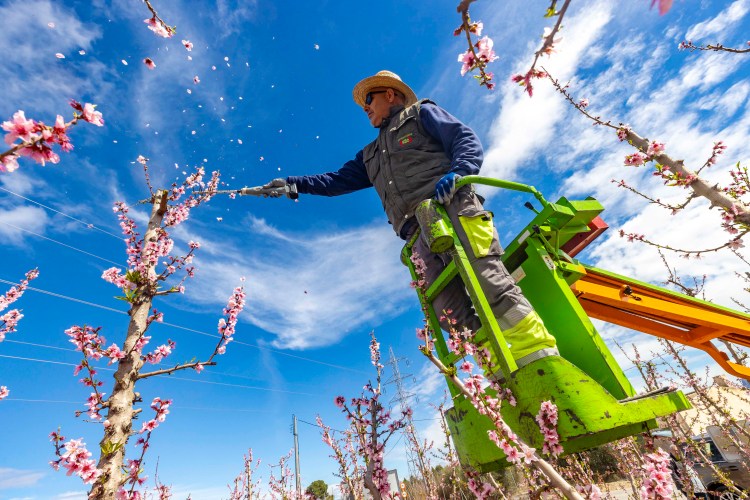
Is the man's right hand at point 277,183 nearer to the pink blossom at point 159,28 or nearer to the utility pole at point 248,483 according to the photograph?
the pink blossom at point 159,28

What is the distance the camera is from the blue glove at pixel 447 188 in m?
2.48

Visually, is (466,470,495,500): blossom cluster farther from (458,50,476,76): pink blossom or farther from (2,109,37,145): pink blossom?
(2,109,37,145): pink blossom

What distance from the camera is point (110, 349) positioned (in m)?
3.03

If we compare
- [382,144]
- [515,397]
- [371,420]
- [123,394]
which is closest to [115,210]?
[123,394]

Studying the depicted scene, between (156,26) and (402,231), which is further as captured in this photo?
(402,231)

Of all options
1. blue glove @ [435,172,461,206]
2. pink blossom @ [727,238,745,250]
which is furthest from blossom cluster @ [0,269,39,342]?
pink blossom @ [727,238,745,250]

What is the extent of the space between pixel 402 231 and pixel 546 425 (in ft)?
6.65

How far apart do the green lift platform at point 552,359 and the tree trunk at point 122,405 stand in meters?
2.52

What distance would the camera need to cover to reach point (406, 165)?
3.23 metres

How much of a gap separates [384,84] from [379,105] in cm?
34

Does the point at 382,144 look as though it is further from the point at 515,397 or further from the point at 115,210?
the point at 115,210

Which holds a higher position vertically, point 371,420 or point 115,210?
point 115,210


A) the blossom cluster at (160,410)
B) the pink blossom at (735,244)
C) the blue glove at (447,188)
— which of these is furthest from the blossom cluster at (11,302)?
the pink blossom at (735,244)

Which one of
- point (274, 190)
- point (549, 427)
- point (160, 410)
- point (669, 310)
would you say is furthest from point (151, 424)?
point (669, 310)
